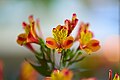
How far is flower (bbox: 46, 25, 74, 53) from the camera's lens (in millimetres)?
636

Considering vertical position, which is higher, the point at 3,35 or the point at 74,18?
the point at 74,18

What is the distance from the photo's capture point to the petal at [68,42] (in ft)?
2.07

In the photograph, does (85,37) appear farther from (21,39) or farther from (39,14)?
(39,14)

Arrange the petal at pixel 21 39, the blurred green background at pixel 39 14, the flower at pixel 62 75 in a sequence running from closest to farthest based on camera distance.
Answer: the flower at pixel 62 75
the petal at pixel 21 39
the blurred green background at pixel 39 14

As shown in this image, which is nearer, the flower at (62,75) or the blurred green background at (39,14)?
the flower at (62,75)

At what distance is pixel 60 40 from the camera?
0.66 metres

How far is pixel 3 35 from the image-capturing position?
363 cm

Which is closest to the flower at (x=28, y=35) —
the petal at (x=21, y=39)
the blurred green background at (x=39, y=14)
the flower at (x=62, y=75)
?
the petal at (x=21, y=39)

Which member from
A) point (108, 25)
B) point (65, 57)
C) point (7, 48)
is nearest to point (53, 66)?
point (65, 57)

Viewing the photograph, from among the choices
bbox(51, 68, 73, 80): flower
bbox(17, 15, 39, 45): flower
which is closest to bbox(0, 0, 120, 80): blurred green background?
bbox(17, 15, 39, 45): flower

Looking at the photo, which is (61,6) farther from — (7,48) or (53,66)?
(53,66)

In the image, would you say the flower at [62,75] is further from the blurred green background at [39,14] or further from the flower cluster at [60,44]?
the blurred green background at [39,14]

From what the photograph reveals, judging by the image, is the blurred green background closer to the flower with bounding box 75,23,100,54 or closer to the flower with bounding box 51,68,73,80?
the flower with bounding box 75,23,100,54

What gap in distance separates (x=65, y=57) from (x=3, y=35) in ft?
9.88
